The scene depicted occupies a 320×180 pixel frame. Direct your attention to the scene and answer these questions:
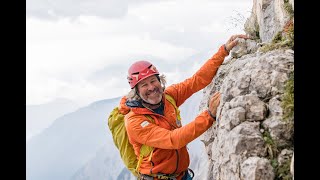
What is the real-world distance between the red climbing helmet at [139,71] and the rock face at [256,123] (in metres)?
1.99

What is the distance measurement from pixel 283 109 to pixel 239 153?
1068 mm

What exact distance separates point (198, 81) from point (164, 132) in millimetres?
2270

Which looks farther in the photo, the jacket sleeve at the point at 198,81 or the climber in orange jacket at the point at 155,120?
the jacket sleeve at the point at 198,81

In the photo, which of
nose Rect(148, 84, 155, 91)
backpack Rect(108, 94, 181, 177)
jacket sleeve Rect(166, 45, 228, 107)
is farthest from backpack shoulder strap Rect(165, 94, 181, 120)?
nose Rect(148, 84, 155, 91)

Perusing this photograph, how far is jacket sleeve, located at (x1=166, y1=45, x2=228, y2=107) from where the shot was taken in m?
11.0

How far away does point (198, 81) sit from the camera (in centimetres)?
1115

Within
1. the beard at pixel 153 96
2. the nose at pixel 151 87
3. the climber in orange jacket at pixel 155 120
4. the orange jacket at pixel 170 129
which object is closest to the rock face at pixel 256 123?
the orange jacket at pixel 170 129

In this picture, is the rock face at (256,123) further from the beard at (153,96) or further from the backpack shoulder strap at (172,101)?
the backpack shoulder strap at (172,101)

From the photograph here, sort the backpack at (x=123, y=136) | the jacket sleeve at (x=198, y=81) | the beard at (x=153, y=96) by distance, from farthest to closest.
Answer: the jacket sleeve at (x=198, y=81)
the backpack at (x=123, y=136)
the beard at (x=153, y=96)

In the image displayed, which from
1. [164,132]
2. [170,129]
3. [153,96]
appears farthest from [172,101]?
[164,132]

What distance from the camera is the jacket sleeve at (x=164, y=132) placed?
29.6 ft

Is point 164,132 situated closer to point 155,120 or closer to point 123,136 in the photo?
point 155,120
